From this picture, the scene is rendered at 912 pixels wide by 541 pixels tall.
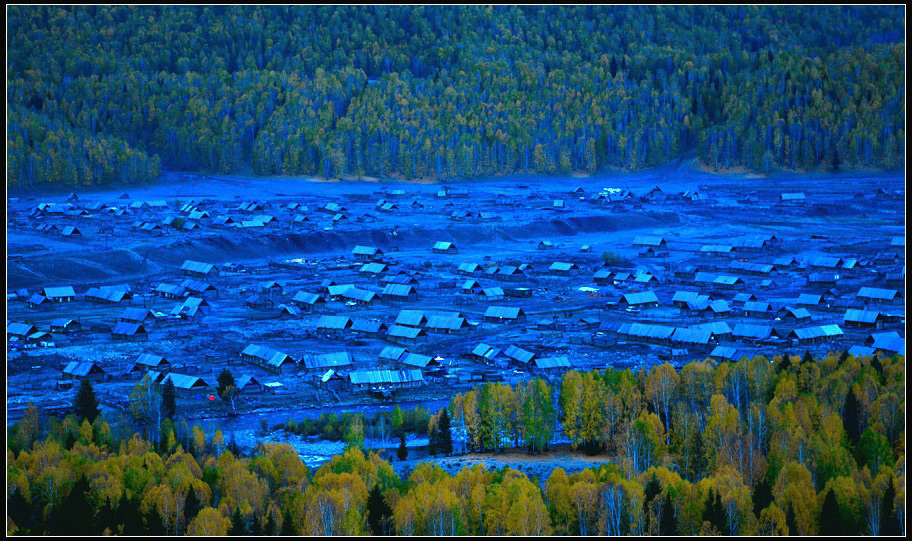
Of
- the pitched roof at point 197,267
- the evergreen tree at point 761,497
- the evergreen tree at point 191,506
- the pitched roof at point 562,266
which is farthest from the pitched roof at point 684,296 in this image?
the evergreen tree at point 191,506

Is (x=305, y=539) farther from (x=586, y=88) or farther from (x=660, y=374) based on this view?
(x=586, y=88)

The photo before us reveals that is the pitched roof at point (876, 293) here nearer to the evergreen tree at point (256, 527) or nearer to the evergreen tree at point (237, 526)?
the evergreen tree at point (256, 527)

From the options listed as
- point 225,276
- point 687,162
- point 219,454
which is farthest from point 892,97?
point 219,454

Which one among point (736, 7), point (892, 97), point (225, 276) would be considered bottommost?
point (225, 276)

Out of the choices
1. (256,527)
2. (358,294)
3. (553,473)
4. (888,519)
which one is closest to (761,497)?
(888,519)

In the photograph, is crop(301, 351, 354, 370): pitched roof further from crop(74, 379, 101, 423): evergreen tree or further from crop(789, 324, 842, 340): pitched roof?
crop(789, 324, 842, 340): pitched roof
